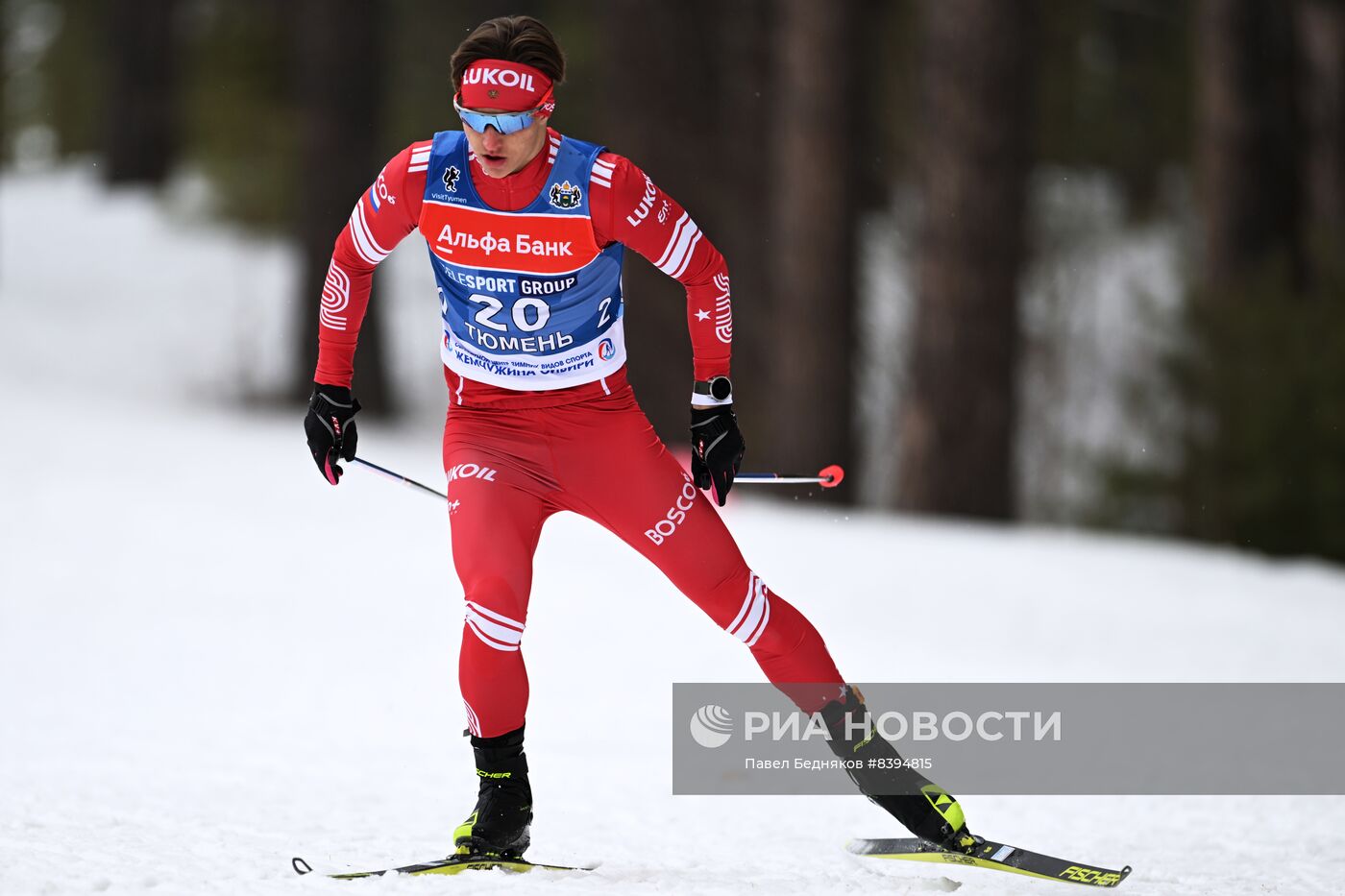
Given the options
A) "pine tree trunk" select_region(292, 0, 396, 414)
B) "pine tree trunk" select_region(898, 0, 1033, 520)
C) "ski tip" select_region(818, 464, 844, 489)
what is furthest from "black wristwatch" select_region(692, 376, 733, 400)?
"pine tree trunk" select_region(292, 0, 396, 414)

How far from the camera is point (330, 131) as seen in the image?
47.3ft

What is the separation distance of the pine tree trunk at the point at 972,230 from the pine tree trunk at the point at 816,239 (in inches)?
60.6

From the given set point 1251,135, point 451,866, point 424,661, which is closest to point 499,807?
point 451,866

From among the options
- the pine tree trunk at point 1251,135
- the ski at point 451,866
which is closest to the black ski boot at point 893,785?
the ski at point 451,866

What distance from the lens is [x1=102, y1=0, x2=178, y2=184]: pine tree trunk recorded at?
2272 cm

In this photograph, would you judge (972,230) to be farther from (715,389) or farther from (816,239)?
(715,389)

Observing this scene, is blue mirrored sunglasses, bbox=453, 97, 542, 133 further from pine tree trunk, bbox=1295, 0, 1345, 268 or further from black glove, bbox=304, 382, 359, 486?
pine tree trunk, bbox=1295, 0, 1345, 268

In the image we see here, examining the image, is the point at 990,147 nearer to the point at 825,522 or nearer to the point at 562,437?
the point at 825,522

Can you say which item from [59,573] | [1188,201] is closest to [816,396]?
[59,573]

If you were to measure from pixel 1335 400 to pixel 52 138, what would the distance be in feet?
93.0

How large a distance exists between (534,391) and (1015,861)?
5.88ft

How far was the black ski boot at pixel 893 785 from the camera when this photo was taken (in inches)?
164

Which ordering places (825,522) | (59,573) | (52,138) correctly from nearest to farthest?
(59,573)
(825,522)
(52,138)

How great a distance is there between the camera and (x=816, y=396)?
40.2ft
